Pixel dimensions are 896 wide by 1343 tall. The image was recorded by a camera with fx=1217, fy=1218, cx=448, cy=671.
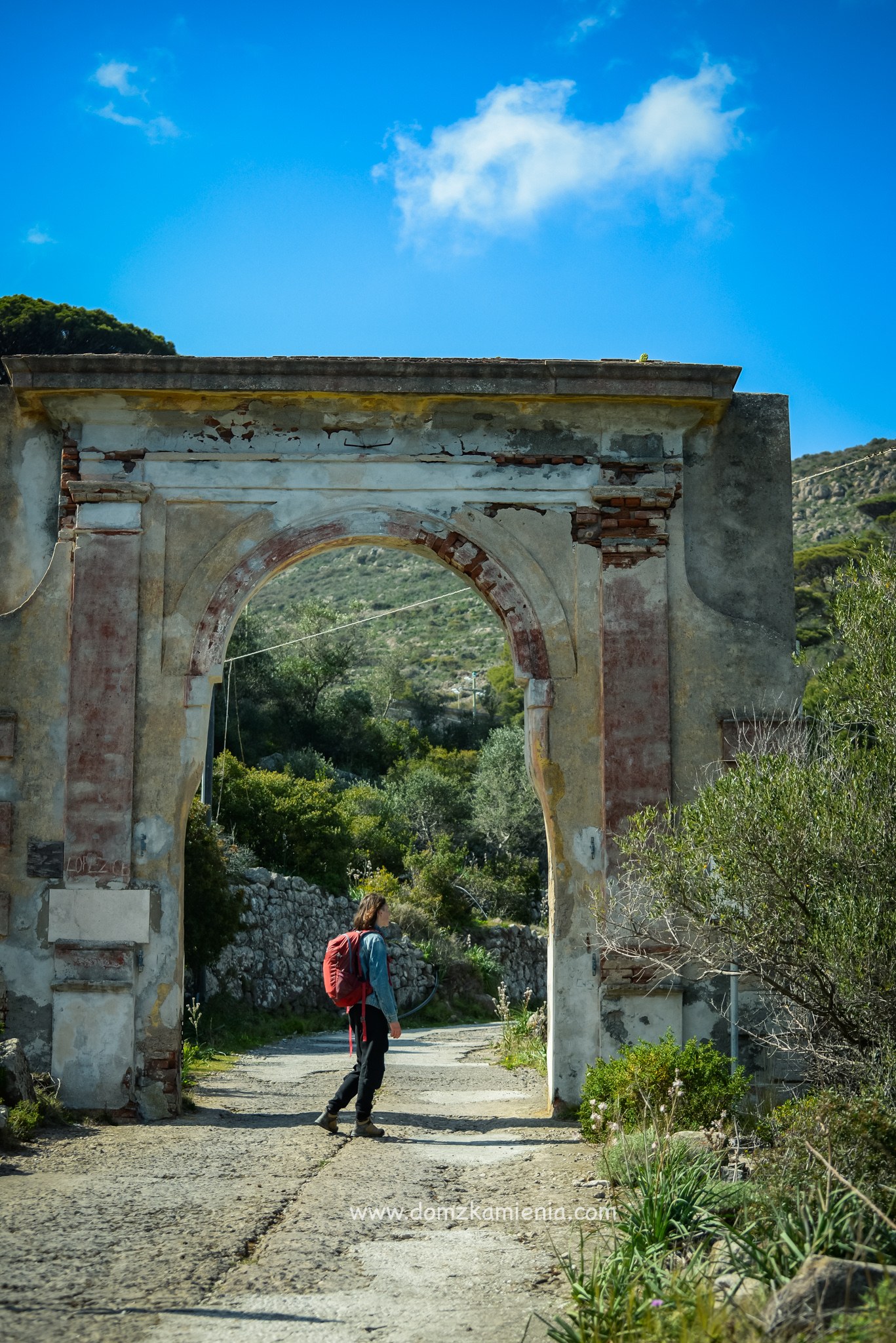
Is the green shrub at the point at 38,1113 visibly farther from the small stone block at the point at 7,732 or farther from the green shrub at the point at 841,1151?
the green shrub at the point at 841,1151

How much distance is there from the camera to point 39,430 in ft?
A: 30.4

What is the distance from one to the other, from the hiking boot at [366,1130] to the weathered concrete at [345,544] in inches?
56.1

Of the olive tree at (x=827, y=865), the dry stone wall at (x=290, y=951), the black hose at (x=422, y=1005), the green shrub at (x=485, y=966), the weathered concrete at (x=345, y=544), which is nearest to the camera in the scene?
the olive tree at (x=827, y=865)

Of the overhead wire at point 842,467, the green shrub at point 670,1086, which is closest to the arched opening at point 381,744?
the green shrub at point 670,1086

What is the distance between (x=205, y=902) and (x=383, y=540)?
5.99 metres

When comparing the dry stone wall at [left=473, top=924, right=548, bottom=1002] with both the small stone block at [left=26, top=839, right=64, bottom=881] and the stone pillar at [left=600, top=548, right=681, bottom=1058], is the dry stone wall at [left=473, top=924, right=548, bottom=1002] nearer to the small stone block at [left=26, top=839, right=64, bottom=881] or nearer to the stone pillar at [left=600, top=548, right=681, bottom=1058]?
the stone pillar at [left=600, top=548, right=681, bottom=1058]

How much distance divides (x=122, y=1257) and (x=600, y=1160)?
2.71m

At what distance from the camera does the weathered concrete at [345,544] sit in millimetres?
8602

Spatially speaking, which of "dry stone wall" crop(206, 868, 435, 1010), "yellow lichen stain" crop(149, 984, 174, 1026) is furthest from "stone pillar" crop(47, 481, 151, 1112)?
"dry stone wall" crop(206, 868, 435, 1010)

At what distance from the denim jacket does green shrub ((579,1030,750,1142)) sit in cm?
138

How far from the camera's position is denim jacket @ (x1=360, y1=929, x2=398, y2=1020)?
7.66m

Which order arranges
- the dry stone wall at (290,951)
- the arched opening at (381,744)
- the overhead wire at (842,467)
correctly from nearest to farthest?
→ the arched opening at (381,744)
the dry stone wall at (290,951)
the overhead wire at (842,467)

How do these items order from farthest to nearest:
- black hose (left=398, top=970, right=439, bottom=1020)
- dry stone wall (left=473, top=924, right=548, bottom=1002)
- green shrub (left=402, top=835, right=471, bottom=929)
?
dry stone wall (left=473, top=924, right=548, bottom=1002) → green shrub (left=402, top=835, right=471, bottom=929) → black hose (left=398, top=970, right=439, bottom=1020)

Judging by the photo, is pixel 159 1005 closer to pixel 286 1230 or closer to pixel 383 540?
pixel 286 1230
